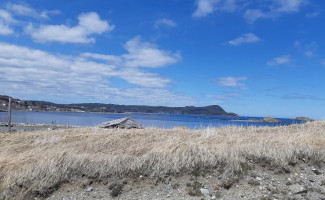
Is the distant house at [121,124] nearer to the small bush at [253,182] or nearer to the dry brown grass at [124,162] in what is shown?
the dry brown grass at [124,162]

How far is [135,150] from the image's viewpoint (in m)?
10.4

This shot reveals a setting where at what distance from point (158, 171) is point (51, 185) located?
3.17 m

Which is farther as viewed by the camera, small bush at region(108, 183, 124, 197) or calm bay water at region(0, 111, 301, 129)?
calm bay water at region(0, 111, 301, 129)

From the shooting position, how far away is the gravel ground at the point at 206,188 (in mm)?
7607

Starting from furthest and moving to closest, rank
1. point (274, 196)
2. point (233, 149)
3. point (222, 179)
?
point (233, 149)
point (222, 179)
point (274, 196)

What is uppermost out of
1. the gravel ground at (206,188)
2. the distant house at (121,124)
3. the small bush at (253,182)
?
the distant house at (121,124)

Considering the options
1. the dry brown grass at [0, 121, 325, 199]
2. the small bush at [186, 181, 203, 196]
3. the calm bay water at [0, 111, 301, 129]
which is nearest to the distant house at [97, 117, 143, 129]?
the calm bay water at [0, 111, 301, 129]

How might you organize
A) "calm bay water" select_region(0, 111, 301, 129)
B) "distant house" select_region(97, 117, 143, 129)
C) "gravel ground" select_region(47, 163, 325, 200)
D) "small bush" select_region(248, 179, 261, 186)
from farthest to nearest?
"calm bay water" select_region(0, 111, 301, 129)
"distant house" select_region(97, 117, 143, 129)
"small bush" select_region(248, 179, 261, 186)
"gravel ground" select_region(47, 163, 325, 200)

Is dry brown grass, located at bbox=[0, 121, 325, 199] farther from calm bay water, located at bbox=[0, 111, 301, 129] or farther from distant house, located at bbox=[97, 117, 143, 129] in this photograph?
distant house, located at bbox=[97, 117, 143, 129]

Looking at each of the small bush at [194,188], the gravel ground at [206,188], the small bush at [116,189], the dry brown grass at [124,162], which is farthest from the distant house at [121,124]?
the small bush at [194,188]

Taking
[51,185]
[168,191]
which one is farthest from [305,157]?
[51,185]

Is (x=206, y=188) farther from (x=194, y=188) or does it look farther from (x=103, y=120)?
(x=103, y=120)

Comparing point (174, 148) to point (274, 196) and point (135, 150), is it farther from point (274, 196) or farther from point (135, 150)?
point (274, 196)

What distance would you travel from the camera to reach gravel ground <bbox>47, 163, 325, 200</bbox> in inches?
299
